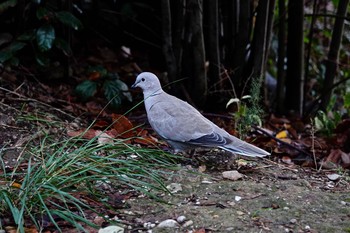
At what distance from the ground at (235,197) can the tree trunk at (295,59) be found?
1572mm

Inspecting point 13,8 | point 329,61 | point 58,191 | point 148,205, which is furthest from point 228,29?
point 58,191

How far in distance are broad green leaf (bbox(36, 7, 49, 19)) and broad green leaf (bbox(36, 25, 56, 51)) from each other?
0.12m

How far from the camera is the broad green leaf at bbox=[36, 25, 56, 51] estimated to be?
16.2ft

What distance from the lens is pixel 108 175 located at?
301 centimetres

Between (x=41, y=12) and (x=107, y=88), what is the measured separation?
79 cm

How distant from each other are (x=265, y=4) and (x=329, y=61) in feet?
2.94

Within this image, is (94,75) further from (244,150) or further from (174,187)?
(174,187)

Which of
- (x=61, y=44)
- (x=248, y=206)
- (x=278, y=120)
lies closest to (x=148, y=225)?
(x=248, y=206)

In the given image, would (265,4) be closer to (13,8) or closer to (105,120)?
(105,120)

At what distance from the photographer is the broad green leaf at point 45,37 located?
16.2 feet

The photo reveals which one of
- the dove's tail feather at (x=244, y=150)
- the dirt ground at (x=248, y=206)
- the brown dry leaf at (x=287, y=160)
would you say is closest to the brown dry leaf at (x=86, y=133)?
the dirt ground at (x=248, y=206)

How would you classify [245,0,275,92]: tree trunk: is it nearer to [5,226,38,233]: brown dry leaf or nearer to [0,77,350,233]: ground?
[0,77,350,233]: ground

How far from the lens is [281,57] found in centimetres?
571

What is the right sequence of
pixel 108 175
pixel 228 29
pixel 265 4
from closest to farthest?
pixel 108 175, pixel 265 4, pixel 228 29
